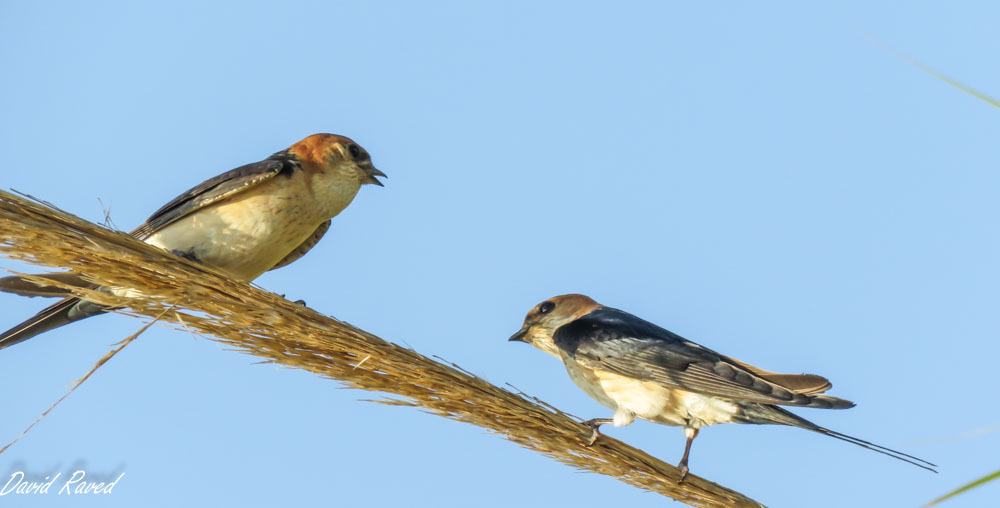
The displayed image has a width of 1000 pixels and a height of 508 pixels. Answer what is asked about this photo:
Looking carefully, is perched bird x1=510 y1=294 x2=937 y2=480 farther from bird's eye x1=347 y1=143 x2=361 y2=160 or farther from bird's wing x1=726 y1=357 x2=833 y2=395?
bird's eye x1=347 y1=143 x2=361 y2=160

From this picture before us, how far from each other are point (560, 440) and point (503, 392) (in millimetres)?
385

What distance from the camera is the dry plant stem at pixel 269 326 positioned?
4.14 m

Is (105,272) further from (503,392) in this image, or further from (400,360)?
(503,392)

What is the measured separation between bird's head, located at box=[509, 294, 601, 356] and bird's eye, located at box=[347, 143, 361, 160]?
1670 mm

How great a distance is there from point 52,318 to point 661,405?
3.59m

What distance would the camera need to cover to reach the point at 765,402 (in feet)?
17.0

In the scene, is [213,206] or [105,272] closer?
[105,272]

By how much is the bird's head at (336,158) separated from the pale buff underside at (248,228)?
0.18 meters

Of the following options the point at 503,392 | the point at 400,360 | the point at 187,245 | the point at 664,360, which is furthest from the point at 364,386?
the point at 187,245

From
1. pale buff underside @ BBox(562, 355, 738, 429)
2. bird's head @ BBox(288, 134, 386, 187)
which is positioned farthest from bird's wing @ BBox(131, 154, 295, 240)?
pale buff underside @ BBox(562, 355, 738, 429)

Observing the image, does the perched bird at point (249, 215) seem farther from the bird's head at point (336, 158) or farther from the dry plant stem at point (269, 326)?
the dry plant stem at point (269, 326)

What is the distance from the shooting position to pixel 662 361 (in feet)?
18.6

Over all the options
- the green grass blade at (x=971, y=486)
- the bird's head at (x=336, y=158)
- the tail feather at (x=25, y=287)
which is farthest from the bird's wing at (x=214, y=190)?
the green grass blade at (x=971, y=486)

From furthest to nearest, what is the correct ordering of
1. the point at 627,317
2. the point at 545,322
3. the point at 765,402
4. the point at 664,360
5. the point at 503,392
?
the point at 545,322, the point at 627,317, the point at 664,360, the point at 765,402, the point at 503,392
